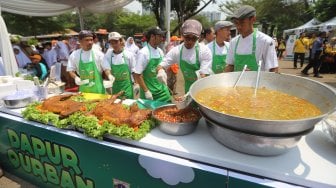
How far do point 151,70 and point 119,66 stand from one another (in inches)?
21.9

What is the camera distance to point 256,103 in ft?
5.32

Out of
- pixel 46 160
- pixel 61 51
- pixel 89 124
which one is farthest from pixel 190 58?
pixel 61 51

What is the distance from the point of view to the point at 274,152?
143 centimetres

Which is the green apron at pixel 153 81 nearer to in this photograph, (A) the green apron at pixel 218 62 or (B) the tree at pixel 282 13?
(A) the green apron at pixel 218 62

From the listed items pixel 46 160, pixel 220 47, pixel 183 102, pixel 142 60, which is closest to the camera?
pixel 183 102

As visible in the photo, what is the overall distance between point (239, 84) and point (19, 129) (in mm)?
2259

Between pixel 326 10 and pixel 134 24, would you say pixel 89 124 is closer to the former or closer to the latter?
pixel 326 10

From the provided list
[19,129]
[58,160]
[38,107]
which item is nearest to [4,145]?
[19,129]

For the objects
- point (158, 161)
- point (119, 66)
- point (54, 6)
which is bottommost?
point (158, 161)

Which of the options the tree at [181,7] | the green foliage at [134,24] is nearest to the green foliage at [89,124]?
the tree at [181,7]

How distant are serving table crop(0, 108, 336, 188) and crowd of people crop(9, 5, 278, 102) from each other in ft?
3.26

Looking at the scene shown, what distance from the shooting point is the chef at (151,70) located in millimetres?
3260

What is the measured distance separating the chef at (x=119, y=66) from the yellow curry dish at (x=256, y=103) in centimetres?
198

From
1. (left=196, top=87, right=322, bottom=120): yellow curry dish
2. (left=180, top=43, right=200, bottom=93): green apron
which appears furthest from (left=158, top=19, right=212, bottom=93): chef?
(left=196, top=87, right=322, bottom=120): yellow curry dish
